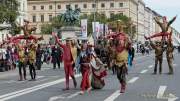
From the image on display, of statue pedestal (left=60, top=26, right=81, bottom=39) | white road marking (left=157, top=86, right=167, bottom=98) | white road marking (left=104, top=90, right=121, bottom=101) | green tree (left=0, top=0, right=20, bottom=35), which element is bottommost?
white road marking (left=157, top=86, right=167, bottom=98)

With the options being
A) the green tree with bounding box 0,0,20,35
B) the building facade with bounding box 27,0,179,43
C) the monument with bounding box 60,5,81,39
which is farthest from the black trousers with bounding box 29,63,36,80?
the building facade with bounding box 27,0,179,43

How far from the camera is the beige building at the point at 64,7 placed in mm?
166750

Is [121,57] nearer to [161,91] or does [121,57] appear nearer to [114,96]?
[161,91]

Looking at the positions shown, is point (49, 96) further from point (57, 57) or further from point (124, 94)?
point (57, 57)

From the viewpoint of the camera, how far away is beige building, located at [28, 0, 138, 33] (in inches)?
6565

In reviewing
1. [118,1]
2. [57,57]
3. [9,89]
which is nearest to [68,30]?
[57,57]

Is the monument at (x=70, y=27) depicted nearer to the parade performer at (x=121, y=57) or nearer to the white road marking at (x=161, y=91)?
the white road marking at (x=161, y=91)

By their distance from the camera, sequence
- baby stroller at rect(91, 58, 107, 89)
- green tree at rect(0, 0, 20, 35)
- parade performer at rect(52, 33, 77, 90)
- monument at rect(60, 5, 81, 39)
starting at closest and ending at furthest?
1. baby stroller at rect(91, 58, 107, 89)
2. parade performer at rect(52, 33, 77, 90)
3. green tree at rect(0, 0, 20, 35)
4. monument at rect(60, 5, 81, 39)

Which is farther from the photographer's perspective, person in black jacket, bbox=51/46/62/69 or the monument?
the monument

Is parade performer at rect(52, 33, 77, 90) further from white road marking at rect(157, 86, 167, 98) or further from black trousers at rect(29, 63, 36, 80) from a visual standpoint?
black trousers at rect(29, 63, 36, 80)

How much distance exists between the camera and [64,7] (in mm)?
166625

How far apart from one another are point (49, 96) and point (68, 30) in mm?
47726

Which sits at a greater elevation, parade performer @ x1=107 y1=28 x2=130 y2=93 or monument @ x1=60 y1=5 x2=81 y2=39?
monument @ x1=60 y1=5 x2=81 y2=39

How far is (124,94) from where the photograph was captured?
61.4ft
